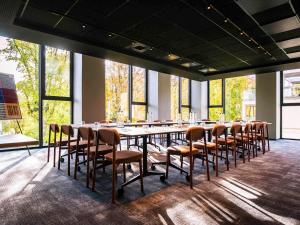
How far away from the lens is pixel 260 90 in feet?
28.9

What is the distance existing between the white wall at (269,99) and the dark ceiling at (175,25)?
2140 millimetres

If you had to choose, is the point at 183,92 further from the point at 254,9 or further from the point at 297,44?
the point at 254,9

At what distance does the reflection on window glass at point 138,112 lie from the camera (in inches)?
341

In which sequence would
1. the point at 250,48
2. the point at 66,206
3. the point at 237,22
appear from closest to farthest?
the point at 66,206
the point at 237,22
the point at 250,48

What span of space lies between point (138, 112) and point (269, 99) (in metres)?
5.67

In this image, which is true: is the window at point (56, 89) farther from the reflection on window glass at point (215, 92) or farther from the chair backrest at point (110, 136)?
the reflection on window glass at point (215, 92)

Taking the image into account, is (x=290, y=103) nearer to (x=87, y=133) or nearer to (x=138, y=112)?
(x=138, y=112)

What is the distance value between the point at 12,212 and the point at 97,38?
4.09 meters

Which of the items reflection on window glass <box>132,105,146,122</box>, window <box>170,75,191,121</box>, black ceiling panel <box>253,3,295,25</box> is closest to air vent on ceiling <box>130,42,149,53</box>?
black ceiling panel <box>253,3,295,25</box>

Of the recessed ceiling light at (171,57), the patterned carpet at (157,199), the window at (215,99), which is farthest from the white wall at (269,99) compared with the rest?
the patterned carpet at (157,199)

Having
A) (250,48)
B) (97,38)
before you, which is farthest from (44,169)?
(250,48)

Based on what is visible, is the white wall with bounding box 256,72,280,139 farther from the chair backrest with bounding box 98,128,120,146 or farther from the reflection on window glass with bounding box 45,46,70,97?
the chair backrest with bounding box 98,128,120,146

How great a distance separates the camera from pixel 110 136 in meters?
2.52

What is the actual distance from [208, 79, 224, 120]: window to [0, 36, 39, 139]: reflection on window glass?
8384 mm
